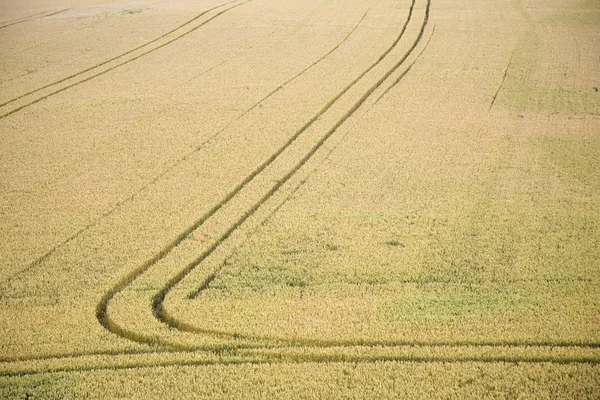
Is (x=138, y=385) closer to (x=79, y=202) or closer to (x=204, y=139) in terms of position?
(x=79, y=202)

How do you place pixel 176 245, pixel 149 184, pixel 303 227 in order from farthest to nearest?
pixel 149 184 < pixel 303 227 < pixel 176 245

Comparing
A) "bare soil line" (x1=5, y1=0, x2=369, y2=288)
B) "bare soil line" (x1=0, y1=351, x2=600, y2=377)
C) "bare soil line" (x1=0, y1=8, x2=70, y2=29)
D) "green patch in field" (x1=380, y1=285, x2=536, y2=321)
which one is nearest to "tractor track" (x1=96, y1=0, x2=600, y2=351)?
"bare soil line" (x1=0, y1=351, x2=600, y2=377)

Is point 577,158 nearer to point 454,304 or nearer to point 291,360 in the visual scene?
point 454,304

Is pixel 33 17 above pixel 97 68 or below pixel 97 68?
above

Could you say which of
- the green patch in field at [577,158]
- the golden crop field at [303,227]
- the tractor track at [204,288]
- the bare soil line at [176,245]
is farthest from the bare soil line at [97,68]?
the green patch in field at [577,158]

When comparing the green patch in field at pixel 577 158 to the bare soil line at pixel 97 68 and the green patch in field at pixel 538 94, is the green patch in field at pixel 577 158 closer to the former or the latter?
the green patch in field at pixel 538 94

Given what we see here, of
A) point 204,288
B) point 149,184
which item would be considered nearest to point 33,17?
point 149,184
